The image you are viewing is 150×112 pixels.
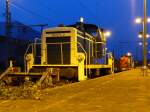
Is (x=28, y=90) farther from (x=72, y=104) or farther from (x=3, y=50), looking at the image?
(x=3, y=50)

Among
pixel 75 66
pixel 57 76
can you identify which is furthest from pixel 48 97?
pixel 75 66

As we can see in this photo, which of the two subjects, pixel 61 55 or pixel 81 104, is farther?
pixel 61 55

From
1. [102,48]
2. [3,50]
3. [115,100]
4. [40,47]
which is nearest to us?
[115,100]

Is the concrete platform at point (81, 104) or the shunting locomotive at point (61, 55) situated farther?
the shunting locomotive at point (61, 55)

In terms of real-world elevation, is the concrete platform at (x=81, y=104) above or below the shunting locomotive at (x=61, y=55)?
below

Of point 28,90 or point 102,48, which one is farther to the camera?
point 102,48

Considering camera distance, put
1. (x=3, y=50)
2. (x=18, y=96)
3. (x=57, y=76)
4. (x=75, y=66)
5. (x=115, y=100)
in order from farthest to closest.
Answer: (x=3, y=50)
(x=75, y=66)
(x=57, y=76)
(x=18, y=96)
(x=115, y=100)

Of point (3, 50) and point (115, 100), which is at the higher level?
point (3, 50)

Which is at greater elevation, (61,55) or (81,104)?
(61,55)

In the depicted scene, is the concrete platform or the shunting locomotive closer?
the concrete platform

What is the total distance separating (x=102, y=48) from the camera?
27.4m

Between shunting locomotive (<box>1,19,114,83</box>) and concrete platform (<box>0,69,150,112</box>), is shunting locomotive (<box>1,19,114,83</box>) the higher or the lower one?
the higher one

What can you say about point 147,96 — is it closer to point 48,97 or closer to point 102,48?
point 48,97

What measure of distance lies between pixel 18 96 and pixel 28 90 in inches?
15.3
